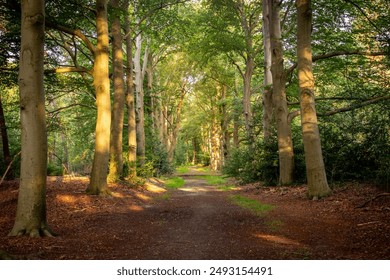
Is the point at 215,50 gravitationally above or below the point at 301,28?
above

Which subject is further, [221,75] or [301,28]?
[221,75]

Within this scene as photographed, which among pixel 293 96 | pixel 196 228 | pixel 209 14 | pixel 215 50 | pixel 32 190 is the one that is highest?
pixel 209 14

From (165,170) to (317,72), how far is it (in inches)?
582

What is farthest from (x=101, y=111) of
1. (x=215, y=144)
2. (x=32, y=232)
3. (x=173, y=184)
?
(x=215, y=144)

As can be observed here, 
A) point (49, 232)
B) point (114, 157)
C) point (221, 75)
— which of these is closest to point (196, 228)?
point (49, 232)

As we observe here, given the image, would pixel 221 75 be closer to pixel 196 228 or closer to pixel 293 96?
pixel 293 96

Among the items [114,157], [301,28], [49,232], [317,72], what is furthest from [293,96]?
[49,232]

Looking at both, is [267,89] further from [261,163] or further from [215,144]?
[215,144]

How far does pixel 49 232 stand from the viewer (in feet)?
19.2

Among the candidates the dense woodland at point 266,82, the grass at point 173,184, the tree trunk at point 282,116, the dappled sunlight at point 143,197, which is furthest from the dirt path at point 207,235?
the grass at point 173,184

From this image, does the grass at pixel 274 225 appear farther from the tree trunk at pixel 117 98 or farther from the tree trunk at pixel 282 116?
the tree trunk at pixel 117 98

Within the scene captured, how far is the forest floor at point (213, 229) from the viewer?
15.1ft
